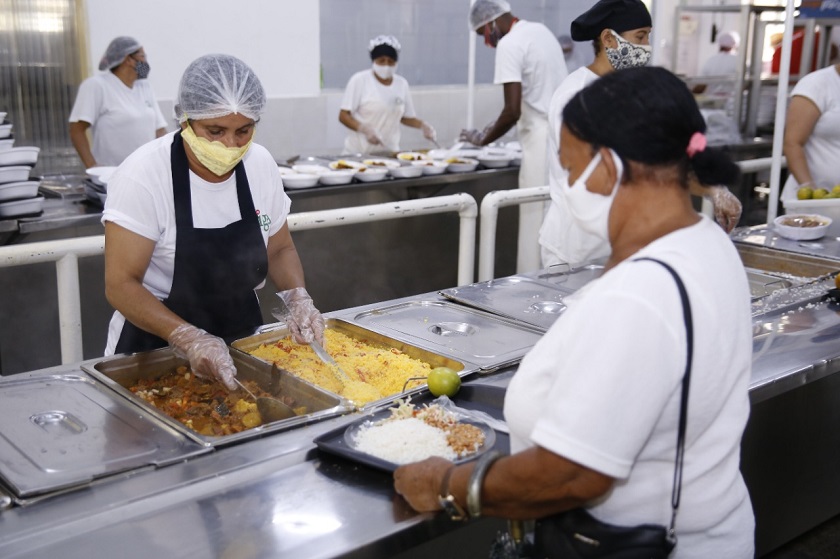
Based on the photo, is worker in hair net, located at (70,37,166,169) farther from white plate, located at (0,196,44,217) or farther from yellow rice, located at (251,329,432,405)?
yellow rice, located at (251,329,432,405)

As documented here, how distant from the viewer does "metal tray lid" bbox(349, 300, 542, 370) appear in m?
→ 2.21

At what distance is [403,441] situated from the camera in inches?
64.8

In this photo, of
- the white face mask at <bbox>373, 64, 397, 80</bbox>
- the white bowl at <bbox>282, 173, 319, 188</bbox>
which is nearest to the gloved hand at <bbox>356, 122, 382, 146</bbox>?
the white face mask at <bbox>373, 64, 397, 80</bbox>

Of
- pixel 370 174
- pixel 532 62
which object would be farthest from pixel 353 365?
pixel 532 62

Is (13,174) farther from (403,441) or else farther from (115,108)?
(403,441)

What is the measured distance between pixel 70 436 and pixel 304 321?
702mm

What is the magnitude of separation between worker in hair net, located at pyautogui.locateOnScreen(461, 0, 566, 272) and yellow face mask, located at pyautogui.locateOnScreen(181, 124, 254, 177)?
310 centimetres

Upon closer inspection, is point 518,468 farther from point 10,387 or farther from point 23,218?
point 23,218

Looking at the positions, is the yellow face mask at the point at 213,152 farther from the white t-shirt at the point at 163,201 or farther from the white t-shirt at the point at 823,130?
the white t-shirt at the point at 823,130

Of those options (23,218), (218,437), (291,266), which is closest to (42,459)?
(218,437)

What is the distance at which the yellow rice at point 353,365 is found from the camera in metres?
2.01

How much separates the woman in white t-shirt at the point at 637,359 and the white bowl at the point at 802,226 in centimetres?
239

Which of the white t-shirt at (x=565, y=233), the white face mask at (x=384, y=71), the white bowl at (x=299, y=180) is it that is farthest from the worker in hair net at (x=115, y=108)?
the white t-shirt at (x=565, y=233)

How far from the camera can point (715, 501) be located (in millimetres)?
1272
